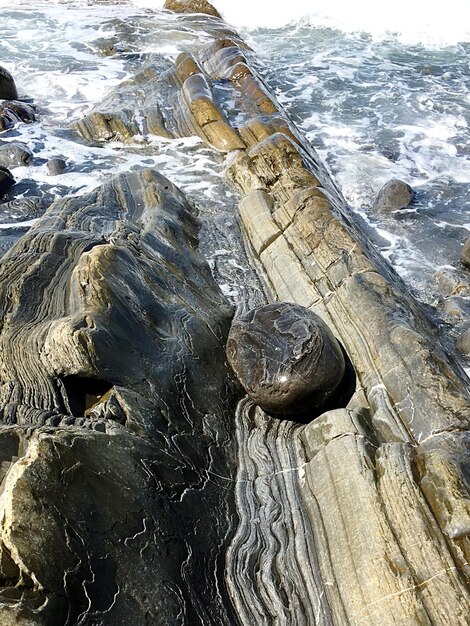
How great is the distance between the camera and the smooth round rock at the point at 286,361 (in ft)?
15.9

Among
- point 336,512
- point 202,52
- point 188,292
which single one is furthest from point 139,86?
point 336,512

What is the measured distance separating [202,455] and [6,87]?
450 inches

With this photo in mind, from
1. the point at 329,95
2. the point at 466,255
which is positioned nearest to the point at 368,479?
the point at 466,255

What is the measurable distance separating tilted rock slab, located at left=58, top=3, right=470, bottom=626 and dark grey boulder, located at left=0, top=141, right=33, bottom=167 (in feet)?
18.5

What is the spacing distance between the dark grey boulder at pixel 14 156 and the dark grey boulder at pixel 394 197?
21.4 feet

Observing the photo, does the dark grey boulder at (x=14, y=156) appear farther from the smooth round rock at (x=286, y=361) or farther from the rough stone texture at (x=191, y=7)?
the rough stone texture at (x=191, y=7)

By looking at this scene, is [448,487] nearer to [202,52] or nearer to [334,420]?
[334,420]

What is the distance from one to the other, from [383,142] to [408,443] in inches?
374

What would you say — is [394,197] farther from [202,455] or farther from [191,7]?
[191,7]

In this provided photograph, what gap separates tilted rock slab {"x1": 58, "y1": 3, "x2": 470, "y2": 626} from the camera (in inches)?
138

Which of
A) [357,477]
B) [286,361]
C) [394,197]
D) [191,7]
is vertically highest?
[191,7]

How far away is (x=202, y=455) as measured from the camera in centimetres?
440

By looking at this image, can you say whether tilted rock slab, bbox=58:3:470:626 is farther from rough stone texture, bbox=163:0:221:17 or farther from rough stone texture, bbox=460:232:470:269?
rough stone texture, bbox=163:0:221:17

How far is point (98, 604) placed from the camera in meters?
3.01
